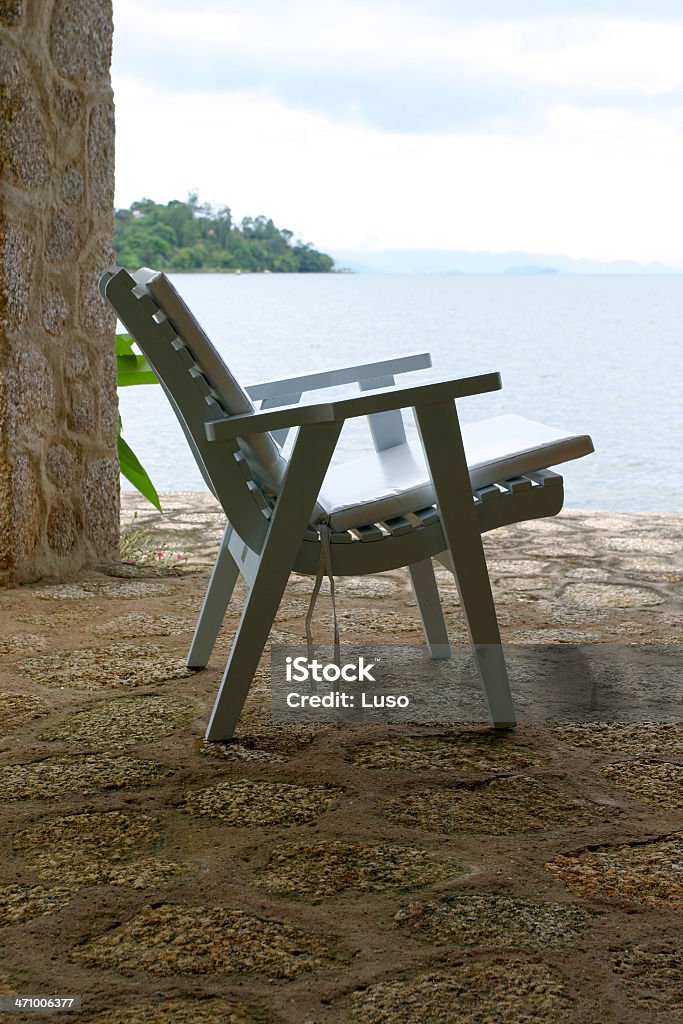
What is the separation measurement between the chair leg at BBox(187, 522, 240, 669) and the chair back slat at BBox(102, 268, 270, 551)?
0.38 metres

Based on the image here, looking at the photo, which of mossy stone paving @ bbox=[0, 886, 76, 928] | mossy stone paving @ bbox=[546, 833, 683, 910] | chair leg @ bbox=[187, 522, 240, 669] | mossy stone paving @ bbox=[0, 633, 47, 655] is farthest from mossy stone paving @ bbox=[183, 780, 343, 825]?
mossy stone paving @ bbox=[0, 633, 47, 655]

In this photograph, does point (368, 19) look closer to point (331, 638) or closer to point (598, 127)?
point (598, 127)

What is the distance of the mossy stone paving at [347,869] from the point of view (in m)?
1.44

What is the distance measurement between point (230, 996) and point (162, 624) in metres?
1.64

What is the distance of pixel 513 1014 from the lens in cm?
115

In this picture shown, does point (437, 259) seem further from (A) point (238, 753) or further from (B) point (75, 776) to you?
(B) point (75, 776)

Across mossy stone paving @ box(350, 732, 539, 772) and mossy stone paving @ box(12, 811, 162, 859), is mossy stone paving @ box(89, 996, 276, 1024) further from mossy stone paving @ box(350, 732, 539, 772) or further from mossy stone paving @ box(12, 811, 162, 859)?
mossy stone paving @ box(350, 732, 539, 772)

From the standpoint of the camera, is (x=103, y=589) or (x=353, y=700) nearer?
(x=353, y=700)

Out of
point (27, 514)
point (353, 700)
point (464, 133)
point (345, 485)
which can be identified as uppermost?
point (464, 133)

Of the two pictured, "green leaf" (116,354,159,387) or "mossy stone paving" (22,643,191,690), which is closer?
"mossy stone paving" (22,643,191,690)

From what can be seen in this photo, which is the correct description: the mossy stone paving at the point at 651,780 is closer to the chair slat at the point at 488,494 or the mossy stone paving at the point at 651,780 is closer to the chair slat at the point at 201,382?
the chair slat at the point at 488,494

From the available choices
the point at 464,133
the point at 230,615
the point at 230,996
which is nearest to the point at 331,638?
the point at 230,615

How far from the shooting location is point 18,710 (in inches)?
83.0

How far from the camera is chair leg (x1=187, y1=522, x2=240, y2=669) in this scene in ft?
7.62
